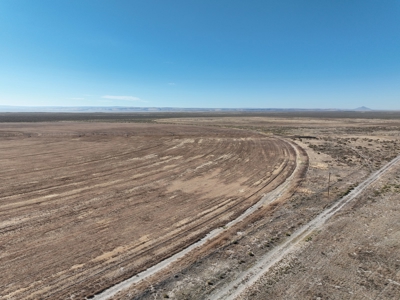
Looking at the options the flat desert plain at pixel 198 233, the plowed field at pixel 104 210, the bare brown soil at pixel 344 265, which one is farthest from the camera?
the plowed field at pixel 104 210

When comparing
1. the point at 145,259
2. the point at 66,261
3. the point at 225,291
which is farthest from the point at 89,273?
the point at 225,291

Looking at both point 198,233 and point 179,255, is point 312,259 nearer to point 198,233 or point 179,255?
point 198,233

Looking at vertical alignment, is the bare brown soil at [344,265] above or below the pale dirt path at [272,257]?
above

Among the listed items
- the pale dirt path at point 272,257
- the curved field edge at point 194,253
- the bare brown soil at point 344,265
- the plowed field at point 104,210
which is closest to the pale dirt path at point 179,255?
the curved field edge at point 194,253

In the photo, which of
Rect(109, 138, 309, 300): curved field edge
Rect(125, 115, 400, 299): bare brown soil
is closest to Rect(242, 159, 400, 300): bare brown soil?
Rect(125, 115, 400, 299): bare brown soil

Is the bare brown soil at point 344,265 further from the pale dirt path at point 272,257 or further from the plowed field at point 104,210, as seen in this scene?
the plowed field at point 104,210

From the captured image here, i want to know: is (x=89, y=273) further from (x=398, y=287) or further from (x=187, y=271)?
(x=398, y=287)
